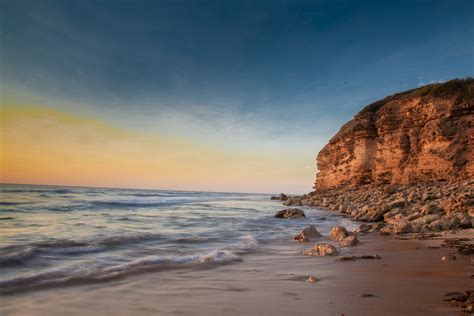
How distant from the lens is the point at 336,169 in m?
32.9

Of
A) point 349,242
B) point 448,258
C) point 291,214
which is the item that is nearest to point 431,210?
Answer: point 349,242

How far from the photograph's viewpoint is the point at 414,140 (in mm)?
23172

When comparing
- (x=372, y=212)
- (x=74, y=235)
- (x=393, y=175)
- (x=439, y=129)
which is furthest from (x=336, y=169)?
(x=74, y=235)

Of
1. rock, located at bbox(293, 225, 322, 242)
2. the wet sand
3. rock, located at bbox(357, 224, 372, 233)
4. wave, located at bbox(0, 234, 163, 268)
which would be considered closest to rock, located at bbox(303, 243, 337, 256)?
the wet sand

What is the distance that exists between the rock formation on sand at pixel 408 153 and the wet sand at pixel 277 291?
25.1 feet

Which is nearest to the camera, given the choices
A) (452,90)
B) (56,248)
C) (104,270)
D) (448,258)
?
(448,258)

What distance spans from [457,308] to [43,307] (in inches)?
154

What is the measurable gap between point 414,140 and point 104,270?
24.3 m

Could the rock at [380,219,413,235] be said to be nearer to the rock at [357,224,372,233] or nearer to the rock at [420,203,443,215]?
the rock at [357,224,372,233]

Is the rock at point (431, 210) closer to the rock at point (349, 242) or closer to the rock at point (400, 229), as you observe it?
the rock at point (400, 229)

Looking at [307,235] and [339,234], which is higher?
[339,234]

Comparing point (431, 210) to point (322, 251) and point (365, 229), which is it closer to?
point (365, 229)

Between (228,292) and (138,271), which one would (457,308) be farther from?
(138,271)

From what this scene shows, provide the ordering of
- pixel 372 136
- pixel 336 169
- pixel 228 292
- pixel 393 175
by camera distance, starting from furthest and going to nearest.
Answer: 1. pixel 336 169
2. pixel 372 136
3. pixel 393 175
4. pixel 228 292
